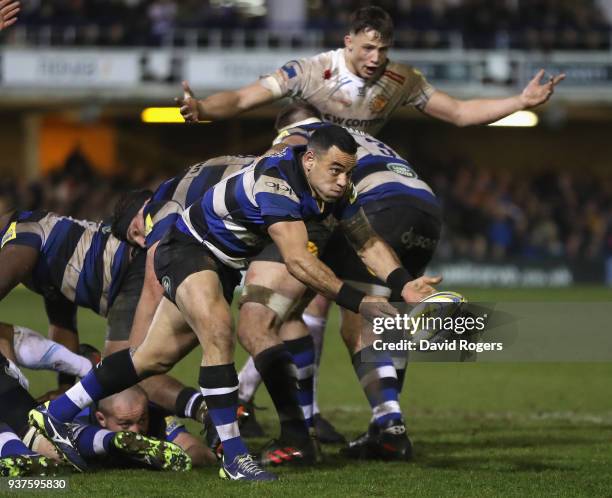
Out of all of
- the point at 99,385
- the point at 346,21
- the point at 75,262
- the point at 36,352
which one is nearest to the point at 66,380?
the point at 36,352

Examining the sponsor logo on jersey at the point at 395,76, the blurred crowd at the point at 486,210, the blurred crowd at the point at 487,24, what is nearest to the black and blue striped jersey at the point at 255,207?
the sponsor logo on jersey at the point at 395,76

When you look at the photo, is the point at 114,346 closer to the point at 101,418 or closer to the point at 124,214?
the point at 101,418

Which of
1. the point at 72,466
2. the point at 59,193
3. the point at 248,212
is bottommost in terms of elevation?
the point at 59,193

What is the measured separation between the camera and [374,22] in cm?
733

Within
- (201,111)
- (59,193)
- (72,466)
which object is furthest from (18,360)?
(59,193)

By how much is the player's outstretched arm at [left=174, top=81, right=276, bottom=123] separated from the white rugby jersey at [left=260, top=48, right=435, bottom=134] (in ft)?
0.32

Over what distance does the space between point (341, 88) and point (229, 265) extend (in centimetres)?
187

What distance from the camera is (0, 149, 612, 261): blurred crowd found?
23.5 meters

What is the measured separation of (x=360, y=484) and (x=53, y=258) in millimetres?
2570

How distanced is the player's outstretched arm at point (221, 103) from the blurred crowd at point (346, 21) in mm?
17909

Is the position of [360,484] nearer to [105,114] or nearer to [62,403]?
[62,403]

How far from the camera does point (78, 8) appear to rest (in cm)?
2522

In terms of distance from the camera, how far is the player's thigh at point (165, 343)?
606 centimetres

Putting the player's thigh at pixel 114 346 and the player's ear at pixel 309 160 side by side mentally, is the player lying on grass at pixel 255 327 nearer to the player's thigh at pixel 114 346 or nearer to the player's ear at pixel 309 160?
the player's thigh at pixel 114 346
